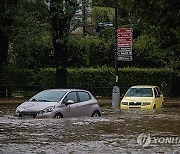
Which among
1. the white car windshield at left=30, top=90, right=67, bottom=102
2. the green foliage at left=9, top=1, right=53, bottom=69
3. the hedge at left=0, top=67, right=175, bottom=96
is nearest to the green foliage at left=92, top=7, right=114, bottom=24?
the green foliage at left=9, top=1, right=53, bottom=69

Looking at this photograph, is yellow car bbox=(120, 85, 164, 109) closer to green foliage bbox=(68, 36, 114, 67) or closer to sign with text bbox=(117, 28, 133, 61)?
sign with text bbox=(117, 28, 133, 61)

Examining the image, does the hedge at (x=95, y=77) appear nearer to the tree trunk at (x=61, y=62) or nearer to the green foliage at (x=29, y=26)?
the green foliage at (x=29, y=26)

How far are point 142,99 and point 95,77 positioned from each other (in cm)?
1609

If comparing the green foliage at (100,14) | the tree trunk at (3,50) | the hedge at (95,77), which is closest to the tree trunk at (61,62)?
the green foliage at (100,14)

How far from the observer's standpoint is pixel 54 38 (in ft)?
121

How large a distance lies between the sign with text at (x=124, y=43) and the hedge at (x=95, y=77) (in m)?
11.9

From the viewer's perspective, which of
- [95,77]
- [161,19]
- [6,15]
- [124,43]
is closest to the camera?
[161,19]

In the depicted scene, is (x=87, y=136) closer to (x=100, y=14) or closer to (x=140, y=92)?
(x=140, y=92)

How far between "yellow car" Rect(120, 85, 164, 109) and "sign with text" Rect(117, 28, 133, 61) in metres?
2.76

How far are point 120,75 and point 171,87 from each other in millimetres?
4550

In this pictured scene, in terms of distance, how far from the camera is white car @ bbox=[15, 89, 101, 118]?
65.4ft

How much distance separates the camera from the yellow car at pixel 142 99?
1121 inches

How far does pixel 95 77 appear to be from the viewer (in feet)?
147

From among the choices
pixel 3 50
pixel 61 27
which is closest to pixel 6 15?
pixel 61 27
